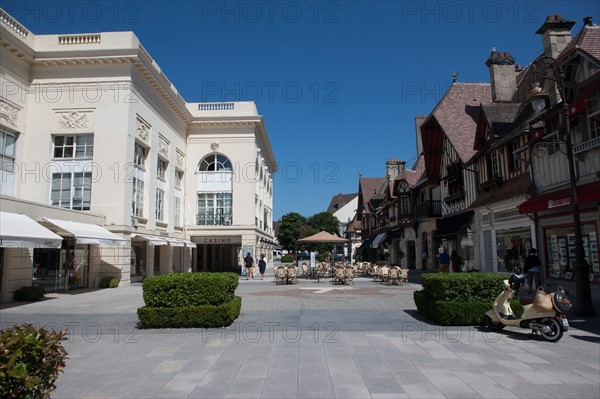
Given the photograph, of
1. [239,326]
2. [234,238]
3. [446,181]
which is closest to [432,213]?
[446,181]

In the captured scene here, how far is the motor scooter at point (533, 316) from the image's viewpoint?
24.0 ft

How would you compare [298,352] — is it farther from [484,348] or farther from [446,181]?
[446,181]

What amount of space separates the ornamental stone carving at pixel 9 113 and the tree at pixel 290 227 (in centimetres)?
5084

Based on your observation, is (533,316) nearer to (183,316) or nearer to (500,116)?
(183,316)

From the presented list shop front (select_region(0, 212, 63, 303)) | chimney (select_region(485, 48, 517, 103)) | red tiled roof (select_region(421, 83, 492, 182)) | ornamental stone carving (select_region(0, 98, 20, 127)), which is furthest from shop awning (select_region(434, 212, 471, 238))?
ornamental stone carving (select_region(0, 98, 20, 127))

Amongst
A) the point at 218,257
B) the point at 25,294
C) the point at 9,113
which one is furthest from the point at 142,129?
the point at 218,257

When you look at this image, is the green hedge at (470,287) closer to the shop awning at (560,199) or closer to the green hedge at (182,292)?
the shop awning at (560,199)

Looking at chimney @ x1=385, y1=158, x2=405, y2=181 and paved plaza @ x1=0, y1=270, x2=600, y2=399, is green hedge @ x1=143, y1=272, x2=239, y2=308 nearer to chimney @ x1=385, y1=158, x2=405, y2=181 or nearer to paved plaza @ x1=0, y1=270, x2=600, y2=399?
paved plaza @ x1=0, y1=270, x2=600, y2=399

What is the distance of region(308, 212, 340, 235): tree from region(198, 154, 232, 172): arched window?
3769cm

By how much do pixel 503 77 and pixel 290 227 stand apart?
52679 mm

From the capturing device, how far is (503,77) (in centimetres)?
2195

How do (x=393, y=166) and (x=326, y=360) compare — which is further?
(x=393, y=166)

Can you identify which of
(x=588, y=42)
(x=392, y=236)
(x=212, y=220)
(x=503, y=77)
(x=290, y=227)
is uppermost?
(x=503, y=77)

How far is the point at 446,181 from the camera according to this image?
83.8ft
